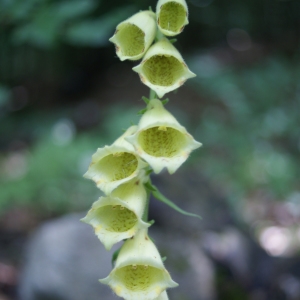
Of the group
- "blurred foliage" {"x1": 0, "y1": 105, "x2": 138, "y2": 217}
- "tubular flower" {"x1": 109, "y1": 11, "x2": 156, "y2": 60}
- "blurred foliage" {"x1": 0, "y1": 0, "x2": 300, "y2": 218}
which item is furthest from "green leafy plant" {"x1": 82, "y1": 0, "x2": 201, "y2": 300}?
"blurred foliage" {"x1": 0, "y1": 105, "x2": 138, "y2": 217}

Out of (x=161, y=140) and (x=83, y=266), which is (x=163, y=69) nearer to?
(x=161, y=140)

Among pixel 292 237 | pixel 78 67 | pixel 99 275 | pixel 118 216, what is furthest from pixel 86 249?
pixel 78 67

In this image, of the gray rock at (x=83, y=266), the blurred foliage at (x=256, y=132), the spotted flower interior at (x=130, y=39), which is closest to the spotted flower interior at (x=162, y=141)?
the spotted flower interior at (x=130, y=39)

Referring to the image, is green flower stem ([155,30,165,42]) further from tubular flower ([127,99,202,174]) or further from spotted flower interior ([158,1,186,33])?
tubular flower ([127,99,202,174])

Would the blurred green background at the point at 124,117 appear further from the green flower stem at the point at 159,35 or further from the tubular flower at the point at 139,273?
the tubular flower at the point at 139,273

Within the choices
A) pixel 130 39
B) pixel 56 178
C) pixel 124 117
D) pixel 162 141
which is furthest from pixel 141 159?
pixel 124 117
